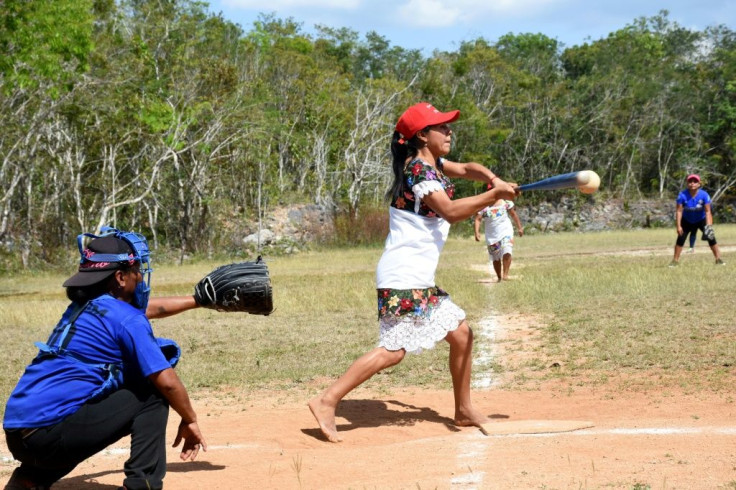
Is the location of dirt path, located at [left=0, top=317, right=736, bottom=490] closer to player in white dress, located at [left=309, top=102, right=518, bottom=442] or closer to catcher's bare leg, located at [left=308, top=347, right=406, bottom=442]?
catcher's bare leg, located at [left=308, top=347, right=406, bottom=442]

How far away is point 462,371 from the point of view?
653cm

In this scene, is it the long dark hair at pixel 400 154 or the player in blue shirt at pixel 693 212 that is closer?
the long dark hair at pixel 400 154

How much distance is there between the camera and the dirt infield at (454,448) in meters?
4.86

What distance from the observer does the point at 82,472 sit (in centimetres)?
557

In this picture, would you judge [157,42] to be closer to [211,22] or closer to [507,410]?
[211,22]

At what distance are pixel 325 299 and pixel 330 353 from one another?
5.03 metres

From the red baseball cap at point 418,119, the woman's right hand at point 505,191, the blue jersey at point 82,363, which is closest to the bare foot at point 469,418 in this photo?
the woman's right hand at point 505,191

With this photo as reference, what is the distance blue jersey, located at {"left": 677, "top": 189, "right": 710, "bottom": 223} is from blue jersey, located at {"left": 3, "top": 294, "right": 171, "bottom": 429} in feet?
53.1

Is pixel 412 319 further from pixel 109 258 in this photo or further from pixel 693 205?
pixel 693 205

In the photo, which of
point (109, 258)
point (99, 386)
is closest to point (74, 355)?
point (99, 386)

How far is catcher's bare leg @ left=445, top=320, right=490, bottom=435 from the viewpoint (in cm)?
643

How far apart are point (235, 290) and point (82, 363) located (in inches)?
33.7

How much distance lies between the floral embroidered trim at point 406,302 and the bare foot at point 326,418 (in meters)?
0.75

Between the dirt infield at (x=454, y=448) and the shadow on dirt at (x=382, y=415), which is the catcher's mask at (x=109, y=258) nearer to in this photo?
the dirt infield at (x=454, y=448)
